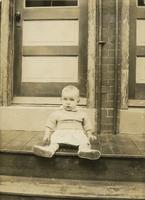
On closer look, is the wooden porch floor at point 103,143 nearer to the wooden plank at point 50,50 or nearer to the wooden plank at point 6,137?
the wooden plank at point 6,137

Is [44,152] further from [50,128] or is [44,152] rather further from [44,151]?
[50,128]

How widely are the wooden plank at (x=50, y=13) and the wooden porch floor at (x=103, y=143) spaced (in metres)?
1.43

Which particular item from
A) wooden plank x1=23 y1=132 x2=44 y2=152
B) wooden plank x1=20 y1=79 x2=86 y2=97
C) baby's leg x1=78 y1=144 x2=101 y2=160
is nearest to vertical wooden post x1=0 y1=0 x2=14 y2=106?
wooden plank x1=20 y1=79 x2=86 y2=97

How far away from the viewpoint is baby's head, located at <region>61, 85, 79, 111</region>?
2889mm

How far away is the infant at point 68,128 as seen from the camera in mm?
2728

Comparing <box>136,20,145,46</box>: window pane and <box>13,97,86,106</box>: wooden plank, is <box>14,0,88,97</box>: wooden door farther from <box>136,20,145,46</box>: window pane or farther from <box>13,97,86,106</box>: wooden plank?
<box>136,20,145,46</box>: window pane

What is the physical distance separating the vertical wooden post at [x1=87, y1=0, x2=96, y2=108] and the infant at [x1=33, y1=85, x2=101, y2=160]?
3.14 ft

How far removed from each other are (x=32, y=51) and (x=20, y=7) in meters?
0.57

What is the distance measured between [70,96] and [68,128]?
A: 285 millimetres

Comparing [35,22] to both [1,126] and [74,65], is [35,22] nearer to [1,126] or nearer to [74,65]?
[74,65]

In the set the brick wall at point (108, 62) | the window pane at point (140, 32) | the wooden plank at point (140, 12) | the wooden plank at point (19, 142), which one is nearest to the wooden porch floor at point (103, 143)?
the wooden plank at point (19, 142)

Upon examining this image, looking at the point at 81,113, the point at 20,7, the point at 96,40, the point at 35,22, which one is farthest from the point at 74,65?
the point at 81,113

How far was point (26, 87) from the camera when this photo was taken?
4219 mm

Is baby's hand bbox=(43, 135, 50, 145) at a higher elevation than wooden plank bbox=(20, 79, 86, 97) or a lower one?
lower
